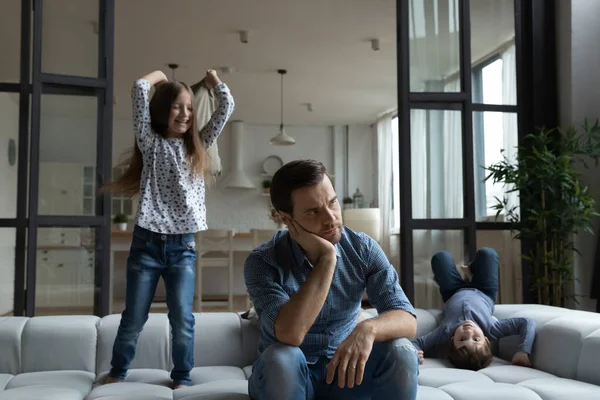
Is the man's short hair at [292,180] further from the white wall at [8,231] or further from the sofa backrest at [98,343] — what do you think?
the white wall at [8,231]

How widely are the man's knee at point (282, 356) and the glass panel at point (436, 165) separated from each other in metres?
2.29

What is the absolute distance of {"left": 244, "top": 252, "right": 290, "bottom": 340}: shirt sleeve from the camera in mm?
1622

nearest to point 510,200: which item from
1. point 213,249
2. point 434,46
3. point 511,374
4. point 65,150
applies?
point 434,46

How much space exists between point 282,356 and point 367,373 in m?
0.26

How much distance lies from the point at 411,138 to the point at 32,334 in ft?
7.64

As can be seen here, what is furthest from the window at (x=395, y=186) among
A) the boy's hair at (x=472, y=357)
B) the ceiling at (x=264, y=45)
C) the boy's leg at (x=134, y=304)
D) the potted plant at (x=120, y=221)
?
the boy's leg at (x=134, y=304)

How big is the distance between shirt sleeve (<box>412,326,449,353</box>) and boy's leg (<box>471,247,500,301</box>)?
1.46ft

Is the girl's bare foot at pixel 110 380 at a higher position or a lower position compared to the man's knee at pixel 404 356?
lower

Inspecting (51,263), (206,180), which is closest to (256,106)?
(51,263)

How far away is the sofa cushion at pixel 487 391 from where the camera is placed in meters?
1.96

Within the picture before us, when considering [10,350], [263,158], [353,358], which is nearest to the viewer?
[353,358]

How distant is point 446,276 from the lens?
323 centimetres

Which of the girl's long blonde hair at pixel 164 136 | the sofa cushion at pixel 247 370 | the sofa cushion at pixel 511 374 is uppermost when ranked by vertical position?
the girl's long blonde hair at pixel 164 136

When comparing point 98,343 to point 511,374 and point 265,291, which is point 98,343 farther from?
point 511,374
